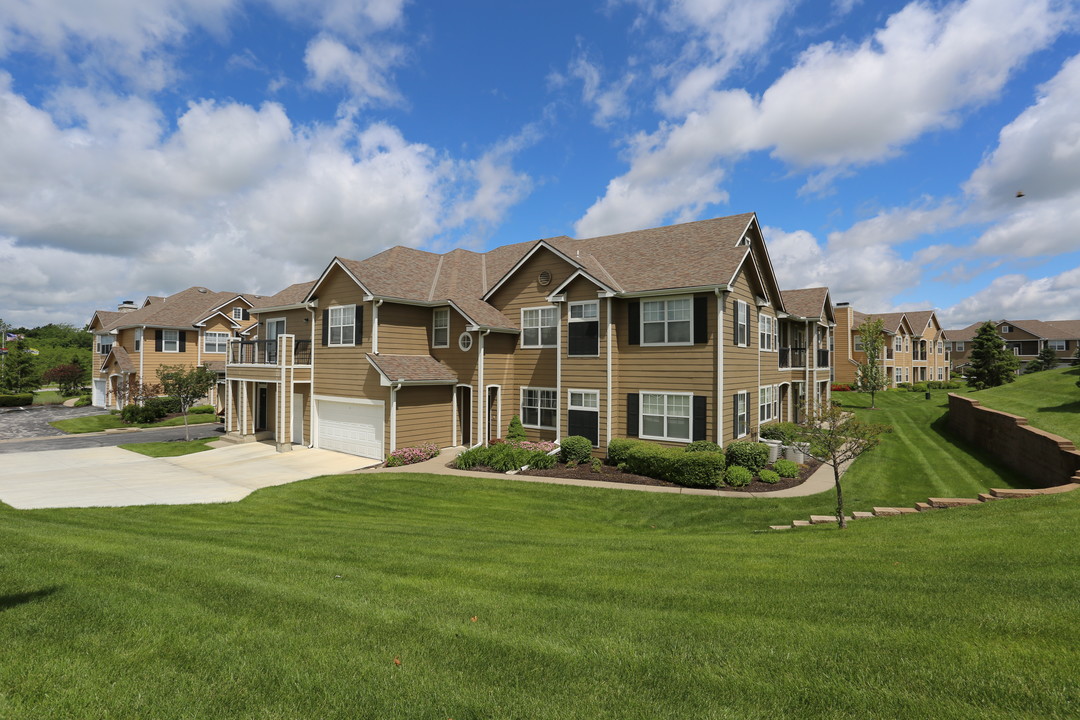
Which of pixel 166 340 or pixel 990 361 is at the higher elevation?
pixel 166 340

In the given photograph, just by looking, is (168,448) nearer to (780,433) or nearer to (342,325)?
(342,325)

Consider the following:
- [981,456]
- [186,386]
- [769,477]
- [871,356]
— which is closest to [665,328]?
[769,477]

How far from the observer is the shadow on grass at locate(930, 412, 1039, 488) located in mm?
15438

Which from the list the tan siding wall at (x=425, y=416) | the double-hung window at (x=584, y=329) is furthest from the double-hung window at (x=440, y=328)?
the double-hung window at (x=584, y=329)

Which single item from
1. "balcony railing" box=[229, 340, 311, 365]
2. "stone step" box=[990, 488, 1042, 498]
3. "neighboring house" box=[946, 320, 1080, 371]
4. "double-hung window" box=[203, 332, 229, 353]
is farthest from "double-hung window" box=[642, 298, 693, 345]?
"neighboring house" box=[946, 320, 1080, 371]

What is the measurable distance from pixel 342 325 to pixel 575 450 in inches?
455

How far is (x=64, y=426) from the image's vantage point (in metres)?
31.1

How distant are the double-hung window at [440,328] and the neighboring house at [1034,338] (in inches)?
3532

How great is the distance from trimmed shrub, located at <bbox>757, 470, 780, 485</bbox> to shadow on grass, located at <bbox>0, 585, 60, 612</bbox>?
16223 millimetres

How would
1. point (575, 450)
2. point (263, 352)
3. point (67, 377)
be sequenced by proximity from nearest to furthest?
point (575, 450), point (263, 352), point (67, 377)

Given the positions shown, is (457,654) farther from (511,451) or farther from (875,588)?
(511,451)

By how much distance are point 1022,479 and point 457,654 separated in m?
19.0

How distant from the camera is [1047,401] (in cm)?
2173

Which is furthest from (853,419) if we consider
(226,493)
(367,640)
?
(226,493)
